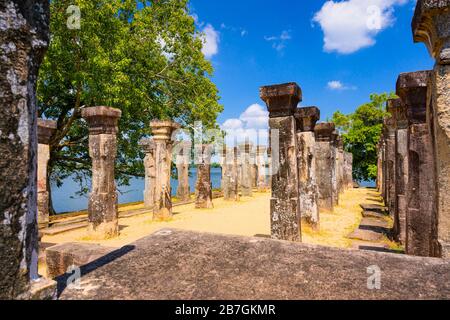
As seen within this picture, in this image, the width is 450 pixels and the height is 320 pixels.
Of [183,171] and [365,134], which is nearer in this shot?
[183,171]

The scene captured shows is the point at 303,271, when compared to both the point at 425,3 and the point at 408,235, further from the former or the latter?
the point at 408,235

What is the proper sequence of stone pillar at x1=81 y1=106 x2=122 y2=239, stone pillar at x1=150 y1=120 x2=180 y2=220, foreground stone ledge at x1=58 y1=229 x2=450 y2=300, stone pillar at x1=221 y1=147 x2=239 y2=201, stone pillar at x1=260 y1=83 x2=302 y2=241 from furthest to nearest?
stone pillar at x1=221 y1=147 x2=239 y2=201, stone pillar at x1=150 y1=120 x2=180 y2=220, stone pillar at x1=81 y1=106 x2=122 y2=239, stone pillar at x1=260 y1=83 x2=302 y2=241, foreground stone ledge at x1=58 y1=229 x2=450 y2=300

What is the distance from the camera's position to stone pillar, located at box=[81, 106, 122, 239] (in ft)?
25.1

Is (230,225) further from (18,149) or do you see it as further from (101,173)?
(18,149)

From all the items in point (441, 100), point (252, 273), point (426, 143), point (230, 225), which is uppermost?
point (441, 100)

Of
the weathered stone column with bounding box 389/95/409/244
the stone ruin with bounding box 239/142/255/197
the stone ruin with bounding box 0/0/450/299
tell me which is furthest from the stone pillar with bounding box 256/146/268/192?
the stone ruin with bounding box 0/0/450/299

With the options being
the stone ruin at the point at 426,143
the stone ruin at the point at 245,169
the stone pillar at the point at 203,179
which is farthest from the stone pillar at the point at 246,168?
the stone ruin at the point at 426,143

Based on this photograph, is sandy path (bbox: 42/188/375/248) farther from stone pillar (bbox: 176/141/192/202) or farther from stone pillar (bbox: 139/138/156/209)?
stone pillar (bbox: 176/141/192/202)

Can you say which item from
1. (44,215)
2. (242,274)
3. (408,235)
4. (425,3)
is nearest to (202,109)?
(44,215)

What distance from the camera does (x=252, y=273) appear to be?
169 centimetres

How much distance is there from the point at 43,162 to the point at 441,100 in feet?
34.2

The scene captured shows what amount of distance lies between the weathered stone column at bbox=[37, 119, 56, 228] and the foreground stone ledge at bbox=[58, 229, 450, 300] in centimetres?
848

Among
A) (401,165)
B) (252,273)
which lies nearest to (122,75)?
(401,165)
